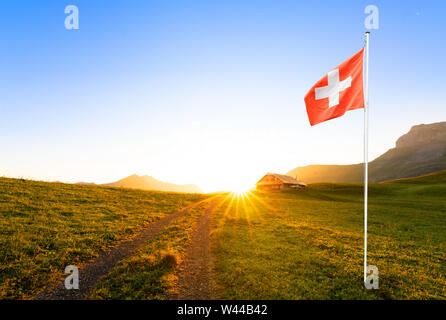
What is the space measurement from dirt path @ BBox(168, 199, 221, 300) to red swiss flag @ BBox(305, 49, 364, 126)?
958cm

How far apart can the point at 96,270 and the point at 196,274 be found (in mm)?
5085

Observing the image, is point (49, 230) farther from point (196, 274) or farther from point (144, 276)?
point (196, 274)

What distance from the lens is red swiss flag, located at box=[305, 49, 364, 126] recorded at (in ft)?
30.0

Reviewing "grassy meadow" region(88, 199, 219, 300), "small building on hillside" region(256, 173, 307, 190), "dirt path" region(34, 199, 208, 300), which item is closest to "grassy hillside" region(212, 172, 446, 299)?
"grassy meadow" region(88, 199, 219, 300)

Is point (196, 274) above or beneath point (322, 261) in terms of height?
above

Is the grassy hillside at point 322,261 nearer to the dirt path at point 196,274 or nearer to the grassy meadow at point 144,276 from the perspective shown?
the dirt path at point 196,274

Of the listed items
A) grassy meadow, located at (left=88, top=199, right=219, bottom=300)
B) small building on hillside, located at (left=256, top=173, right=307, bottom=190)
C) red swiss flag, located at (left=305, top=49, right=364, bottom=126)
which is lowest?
small building on hillside, located at (left=256, top=173, right=307, bottom=190)

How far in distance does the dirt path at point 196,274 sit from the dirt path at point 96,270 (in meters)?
3.63

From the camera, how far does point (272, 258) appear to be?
443 inches

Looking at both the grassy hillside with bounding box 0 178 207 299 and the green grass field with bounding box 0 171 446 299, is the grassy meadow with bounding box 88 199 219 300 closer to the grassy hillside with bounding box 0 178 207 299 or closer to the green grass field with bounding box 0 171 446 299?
the green grass field with bounding box 0 171 446 299

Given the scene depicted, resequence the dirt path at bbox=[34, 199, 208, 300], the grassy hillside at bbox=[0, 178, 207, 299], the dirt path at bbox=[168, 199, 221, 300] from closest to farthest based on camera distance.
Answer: the dirt path at bbox=[34, 199, 208, 300] < the dirt path at bbox=[168, 199, 221, 300] < the grassy hillside at bbox=[0, 178, 207, 299]

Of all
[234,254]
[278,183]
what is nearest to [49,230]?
[234,254]

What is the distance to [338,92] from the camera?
377 inches
